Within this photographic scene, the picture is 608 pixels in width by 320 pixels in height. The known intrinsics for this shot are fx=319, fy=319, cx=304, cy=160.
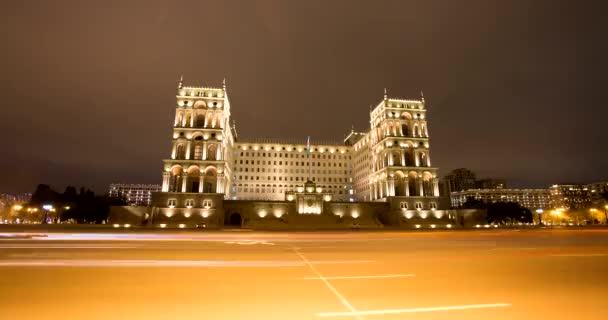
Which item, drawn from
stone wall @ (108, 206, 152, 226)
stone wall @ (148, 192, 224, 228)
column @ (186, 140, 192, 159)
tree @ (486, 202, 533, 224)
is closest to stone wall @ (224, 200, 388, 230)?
stone wall @ (148, 192, 224, 228)

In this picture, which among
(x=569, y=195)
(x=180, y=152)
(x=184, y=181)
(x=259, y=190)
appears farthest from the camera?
(x=569, y=195)

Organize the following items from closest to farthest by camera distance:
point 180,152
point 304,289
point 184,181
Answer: point 304,289, point 184,181, point 180,152

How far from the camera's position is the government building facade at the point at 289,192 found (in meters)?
65.4

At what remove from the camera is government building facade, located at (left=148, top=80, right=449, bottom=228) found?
215 feet

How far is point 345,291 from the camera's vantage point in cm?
786

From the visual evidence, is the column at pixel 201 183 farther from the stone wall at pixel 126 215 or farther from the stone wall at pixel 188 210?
the stone wall at pixel 126 215

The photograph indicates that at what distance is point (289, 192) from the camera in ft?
273

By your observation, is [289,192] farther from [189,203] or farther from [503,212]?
[503,212]

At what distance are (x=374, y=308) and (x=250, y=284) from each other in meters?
3.74

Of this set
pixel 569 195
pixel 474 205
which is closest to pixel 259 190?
pixel 474 205

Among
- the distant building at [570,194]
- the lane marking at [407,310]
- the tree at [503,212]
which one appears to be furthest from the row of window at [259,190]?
the distant building at [570,194]

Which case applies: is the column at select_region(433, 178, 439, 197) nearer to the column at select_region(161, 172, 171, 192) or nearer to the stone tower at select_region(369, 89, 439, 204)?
the stone tower at select_region(369, 89, 439, 204)

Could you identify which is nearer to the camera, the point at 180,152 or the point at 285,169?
the point at 180,152

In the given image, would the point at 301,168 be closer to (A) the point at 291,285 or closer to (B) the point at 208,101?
(B) the point at 208,101
